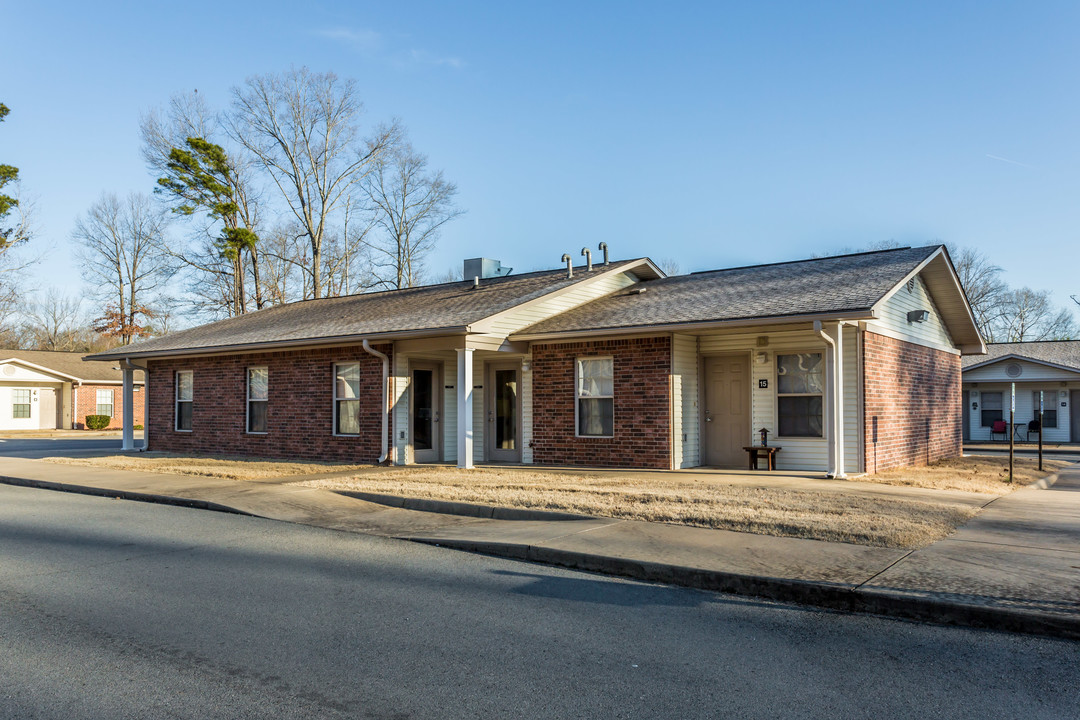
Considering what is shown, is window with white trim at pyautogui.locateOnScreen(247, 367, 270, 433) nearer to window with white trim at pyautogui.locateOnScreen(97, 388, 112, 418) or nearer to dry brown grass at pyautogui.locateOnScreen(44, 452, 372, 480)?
dry brown grass at pyautogui.locateOnScreen(44, 452, 372, 480)

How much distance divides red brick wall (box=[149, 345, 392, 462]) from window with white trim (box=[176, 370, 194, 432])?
0.13m

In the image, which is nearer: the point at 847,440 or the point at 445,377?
the point at 847,440

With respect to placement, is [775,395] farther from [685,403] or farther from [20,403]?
[20,403]

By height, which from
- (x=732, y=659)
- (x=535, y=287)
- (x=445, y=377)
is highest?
(x=535, y=287)

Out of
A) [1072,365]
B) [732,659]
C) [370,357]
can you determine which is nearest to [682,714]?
[732,659]

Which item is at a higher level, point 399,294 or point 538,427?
point 399,294

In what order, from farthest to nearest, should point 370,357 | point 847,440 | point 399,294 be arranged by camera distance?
point 399,294 < point 370,357 < point 847,440

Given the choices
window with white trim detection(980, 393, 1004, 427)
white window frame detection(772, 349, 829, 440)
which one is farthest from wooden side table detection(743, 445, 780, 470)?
window with white trim detection(980, 393, 1004, 427)

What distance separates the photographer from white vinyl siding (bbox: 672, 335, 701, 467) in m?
14.5

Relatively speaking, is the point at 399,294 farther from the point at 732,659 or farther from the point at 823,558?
the point at 732,659

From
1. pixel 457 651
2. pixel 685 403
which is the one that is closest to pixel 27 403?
pixel 685 403

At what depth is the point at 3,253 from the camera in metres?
33.7

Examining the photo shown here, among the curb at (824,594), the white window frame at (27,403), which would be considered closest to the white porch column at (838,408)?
the curb at (824,594)

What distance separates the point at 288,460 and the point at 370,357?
310 cm
